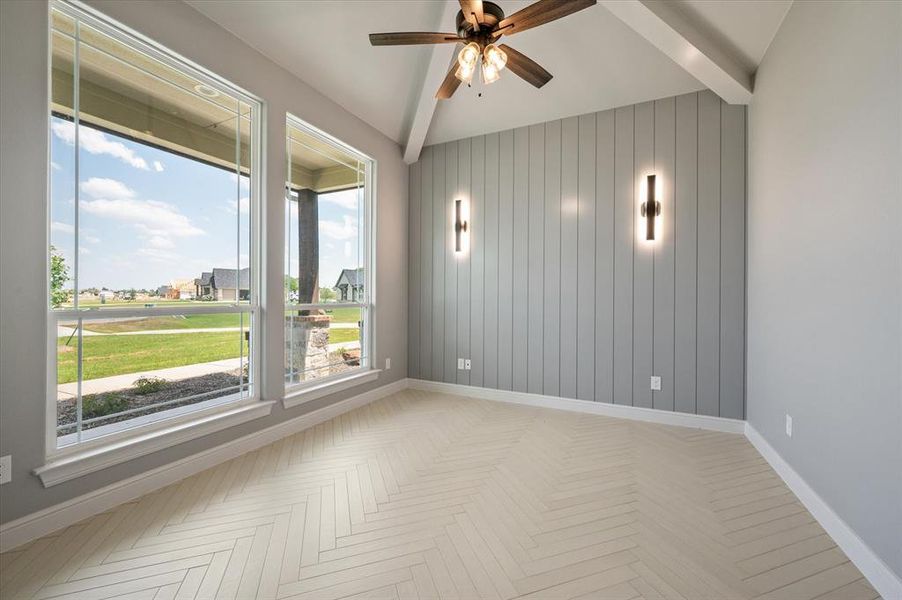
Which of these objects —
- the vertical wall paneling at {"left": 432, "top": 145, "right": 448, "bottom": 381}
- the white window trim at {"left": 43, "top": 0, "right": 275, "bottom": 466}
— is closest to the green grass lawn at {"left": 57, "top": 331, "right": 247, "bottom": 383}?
the white window trim at {"left": 43, "top": 0, "right": 275, "bottom": 466}

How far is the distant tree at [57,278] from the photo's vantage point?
201cm

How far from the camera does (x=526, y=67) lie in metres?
2.48

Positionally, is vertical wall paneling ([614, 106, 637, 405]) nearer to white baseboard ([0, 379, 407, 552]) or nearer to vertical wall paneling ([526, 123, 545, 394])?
vertical wall paneling ([526, 123, 545, 394])

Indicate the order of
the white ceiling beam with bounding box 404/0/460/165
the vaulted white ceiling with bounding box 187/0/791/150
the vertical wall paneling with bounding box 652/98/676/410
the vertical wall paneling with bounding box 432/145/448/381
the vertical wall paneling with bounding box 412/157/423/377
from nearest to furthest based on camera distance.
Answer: the vaulted white ceiling with bounding box 187/0/791/150 → the white ceiling beam with bounding box 404/0/460/165 → the vertical wall paneling with bounding box 652/98/676/410 → the vertical wall paneling with bounding box 432/145/448/381 → the vertical wall paneling with bounding box 412/157/423/377

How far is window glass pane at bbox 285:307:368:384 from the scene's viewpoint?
3.46 m

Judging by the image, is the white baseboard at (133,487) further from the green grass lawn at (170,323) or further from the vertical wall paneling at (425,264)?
the vertical wall paneling at (425,264)

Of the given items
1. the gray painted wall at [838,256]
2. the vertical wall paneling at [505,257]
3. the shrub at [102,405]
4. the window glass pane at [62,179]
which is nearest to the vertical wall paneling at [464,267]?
the vertical wall paneling at [505,257]

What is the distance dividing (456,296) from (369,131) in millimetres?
2107

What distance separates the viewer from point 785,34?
8.28ft

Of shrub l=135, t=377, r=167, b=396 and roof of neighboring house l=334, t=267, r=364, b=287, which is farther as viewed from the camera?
roof of neighboring house l=334, t=267, r=364, b=287

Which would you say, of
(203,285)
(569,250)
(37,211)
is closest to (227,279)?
(203,285)

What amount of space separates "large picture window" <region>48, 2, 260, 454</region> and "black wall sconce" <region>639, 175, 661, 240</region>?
3461mm

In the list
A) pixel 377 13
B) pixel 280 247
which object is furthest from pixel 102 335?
pixel 377 13

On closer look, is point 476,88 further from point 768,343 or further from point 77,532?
point 77,532
